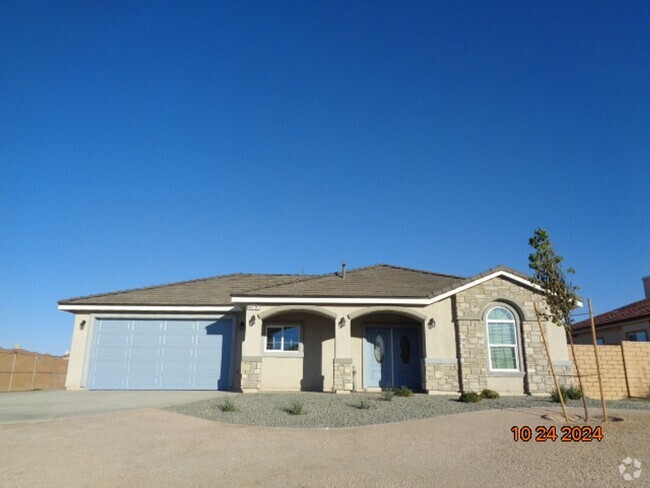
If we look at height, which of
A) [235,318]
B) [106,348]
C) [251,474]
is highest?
[235,318]

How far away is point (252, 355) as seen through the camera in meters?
14.9

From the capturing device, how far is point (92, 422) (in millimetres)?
9078

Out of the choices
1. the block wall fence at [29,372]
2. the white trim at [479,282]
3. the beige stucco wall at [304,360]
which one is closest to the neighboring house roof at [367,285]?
the white trim at [479,282]

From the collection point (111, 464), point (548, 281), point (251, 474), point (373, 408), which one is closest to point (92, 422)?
point (111, 464)

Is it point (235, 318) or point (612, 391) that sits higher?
point (235, 318)

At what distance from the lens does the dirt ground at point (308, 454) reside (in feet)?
19.1

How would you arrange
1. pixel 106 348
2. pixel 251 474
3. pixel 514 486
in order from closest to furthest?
pixel 514 486 → pixel 251 474 → pixel 106 348

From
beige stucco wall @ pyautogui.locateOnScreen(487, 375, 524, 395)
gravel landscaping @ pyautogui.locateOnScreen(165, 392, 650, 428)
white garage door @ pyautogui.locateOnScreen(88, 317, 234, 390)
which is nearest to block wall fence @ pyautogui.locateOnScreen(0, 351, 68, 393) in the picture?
white garage door @ pyautogui.locateOnScreen(88, 317, 234, 390)

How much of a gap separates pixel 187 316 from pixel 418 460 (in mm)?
12468

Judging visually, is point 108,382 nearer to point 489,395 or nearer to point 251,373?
point 251,373

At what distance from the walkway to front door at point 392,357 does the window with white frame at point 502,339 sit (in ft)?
8.67

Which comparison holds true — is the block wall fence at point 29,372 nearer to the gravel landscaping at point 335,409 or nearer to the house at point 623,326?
the gravel landscaping at point 335,409

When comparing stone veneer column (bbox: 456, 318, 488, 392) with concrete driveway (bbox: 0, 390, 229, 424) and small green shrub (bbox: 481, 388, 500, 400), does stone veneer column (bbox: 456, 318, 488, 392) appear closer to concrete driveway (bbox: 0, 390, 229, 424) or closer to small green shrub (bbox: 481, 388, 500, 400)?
small green shrub (bbox: 481, 388, 500, 400)

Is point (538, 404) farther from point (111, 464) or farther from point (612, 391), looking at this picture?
point (111, 464)
